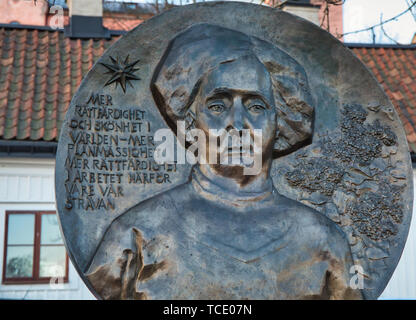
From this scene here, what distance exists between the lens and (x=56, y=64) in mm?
8844

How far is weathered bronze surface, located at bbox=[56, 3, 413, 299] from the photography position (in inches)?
131

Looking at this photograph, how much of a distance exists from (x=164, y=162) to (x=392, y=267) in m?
1.35

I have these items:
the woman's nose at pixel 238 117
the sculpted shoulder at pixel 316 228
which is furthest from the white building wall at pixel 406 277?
the woman's nose at pixel 238 117

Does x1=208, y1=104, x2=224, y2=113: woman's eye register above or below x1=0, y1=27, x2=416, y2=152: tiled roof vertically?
below

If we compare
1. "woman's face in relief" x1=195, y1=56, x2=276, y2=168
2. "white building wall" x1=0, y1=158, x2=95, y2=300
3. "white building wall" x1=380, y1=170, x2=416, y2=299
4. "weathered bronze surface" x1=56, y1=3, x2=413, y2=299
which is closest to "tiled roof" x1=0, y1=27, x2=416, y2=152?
"white building wall" x1=0, y1=158, x2=95, y2=300

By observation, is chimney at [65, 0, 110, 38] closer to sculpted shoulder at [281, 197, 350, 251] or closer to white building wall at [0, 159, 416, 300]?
white building wall at [0, 159, 416, 300]

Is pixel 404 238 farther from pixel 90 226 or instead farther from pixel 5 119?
pixel 5 119

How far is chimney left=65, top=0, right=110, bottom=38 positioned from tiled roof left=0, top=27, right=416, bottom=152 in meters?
0.25

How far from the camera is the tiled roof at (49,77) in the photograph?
7.98 m

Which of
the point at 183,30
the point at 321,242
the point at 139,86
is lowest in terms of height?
the point at 321,242

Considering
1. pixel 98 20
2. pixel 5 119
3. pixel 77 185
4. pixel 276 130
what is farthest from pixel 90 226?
pixel 98 20

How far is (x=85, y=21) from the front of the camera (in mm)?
9852

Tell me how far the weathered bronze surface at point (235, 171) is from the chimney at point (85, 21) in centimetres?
636

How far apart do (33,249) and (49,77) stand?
7.38ft
